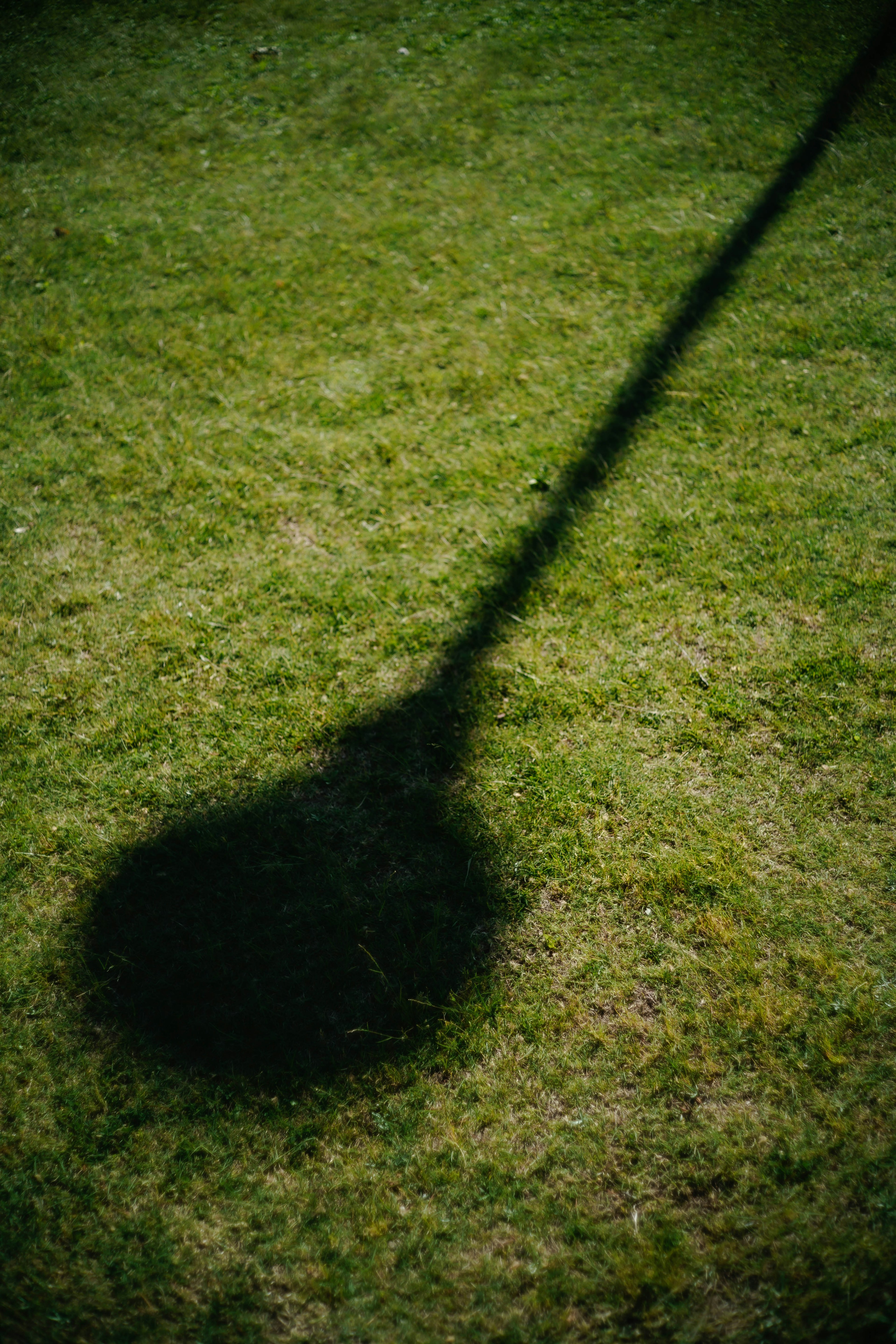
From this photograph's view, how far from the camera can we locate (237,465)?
5.09 metres

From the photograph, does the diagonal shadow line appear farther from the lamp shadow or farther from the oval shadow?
the oval shadow

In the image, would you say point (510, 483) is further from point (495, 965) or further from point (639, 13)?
point (639, 13)

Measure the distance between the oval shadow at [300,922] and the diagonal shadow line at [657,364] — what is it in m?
0.93

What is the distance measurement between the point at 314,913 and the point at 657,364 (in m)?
4.22

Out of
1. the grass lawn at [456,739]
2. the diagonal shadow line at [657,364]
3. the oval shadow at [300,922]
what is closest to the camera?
the grass lawn at [456,739]

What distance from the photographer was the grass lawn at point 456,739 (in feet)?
8.90

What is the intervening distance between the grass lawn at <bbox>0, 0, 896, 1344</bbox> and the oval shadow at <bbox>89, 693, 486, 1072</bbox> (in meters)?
0.02

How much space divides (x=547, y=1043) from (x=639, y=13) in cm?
997

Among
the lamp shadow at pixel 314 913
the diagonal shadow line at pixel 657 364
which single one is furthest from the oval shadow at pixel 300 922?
the diagonal shadow line at pixel 657 364

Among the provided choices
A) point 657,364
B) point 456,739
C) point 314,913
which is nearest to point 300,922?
point 314,913

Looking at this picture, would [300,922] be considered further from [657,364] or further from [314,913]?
[657,364]

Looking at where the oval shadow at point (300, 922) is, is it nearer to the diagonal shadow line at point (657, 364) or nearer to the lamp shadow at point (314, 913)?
the lamp shadow at point (314, 913)

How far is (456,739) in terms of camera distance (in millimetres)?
3875

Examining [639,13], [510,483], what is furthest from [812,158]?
[510,483]
